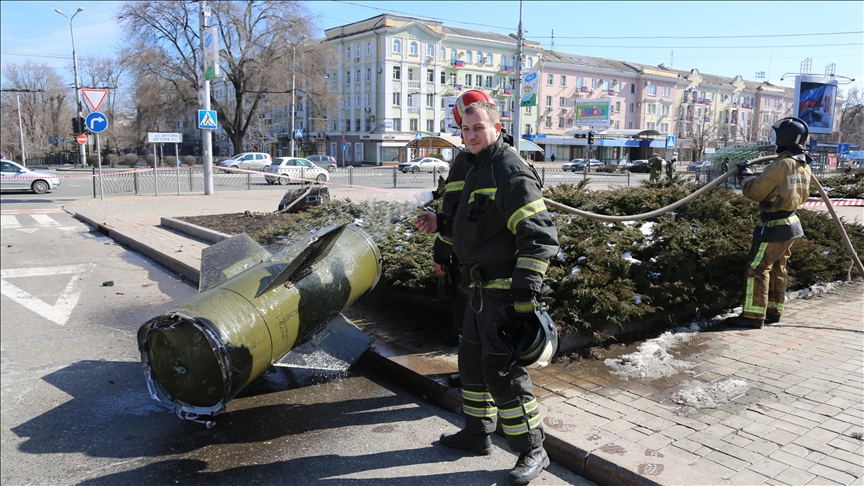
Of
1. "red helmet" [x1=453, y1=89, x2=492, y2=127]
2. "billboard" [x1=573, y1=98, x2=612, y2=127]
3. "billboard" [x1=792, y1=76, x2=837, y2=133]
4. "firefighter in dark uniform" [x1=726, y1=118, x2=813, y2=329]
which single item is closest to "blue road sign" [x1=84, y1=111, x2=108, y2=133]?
"red helmet" [x1=453, y1=89, x2=492, y2=127]

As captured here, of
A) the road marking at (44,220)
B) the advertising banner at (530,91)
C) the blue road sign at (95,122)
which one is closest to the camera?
the road marking at (44,220)

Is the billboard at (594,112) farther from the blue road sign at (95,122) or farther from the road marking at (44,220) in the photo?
the road marking at (44,220)

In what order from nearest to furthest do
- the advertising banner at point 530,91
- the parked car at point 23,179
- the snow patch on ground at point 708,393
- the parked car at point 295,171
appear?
the snow patch on ground at point 708,393, the parked car at point 23,179, the advertising banner at point 530,91, the parked car at point 295,171

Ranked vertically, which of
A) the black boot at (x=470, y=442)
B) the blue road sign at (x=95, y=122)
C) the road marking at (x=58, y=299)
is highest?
the blue road sign at (x=95, y=122)

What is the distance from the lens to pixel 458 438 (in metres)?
3.46

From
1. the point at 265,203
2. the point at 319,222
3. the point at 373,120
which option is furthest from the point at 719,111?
the point at 319,222

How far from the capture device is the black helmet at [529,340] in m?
2.91

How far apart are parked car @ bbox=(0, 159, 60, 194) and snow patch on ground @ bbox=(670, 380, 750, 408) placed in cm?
2510

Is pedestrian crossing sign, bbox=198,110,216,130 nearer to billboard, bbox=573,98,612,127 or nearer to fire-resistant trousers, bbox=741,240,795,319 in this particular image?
fire-resistant trousers, bbox=741,240,795,319

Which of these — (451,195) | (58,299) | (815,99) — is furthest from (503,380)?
(815,99)

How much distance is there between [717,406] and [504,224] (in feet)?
6.65

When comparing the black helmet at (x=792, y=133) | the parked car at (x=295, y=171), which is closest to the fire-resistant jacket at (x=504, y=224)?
the black helmet at (x=792, y=133)

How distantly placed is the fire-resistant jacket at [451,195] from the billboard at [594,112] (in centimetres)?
7269

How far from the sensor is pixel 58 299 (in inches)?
281
